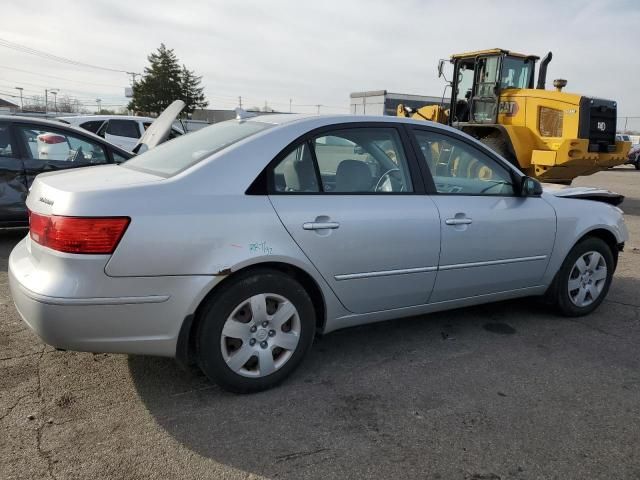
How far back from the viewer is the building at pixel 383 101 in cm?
1619

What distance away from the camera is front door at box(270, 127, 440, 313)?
10.1ft

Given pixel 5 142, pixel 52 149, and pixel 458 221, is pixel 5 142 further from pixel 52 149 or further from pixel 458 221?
pixel 458 221

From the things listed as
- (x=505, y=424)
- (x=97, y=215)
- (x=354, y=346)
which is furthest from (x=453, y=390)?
(x=97, y=215)

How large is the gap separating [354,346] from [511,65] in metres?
9.19

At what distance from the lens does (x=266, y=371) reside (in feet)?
9.96

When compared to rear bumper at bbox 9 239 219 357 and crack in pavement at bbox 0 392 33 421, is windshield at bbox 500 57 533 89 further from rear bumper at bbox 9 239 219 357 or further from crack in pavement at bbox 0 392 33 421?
crack in pavement at bbox 0 392 33 421

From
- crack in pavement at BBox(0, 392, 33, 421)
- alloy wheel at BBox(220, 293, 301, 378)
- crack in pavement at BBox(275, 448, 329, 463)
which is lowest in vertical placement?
crack in pavement at BBox(275, 448, 329, 463)

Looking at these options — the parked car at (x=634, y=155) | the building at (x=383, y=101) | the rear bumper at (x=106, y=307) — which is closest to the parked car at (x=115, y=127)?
the building at (x=383, y=101)

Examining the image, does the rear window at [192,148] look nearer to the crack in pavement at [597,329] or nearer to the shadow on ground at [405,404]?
the shadow on ground at [405,404]

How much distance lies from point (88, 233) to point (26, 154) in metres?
4.46

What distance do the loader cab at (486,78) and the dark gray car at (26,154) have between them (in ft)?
26.4

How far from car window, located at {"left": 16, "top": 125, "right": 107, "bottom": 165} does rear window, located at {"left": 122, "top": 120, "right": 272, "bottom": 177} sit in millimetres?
3330

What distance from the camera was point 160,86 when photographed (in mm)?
58031

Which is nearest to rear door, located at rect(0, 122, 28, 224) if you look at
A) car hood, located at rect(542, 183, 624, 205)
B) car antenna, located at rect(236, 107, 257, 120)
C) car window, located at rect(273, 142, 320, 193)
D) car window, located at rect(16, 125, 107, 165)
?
car window, located at rect(16, 125, 107, 165)
